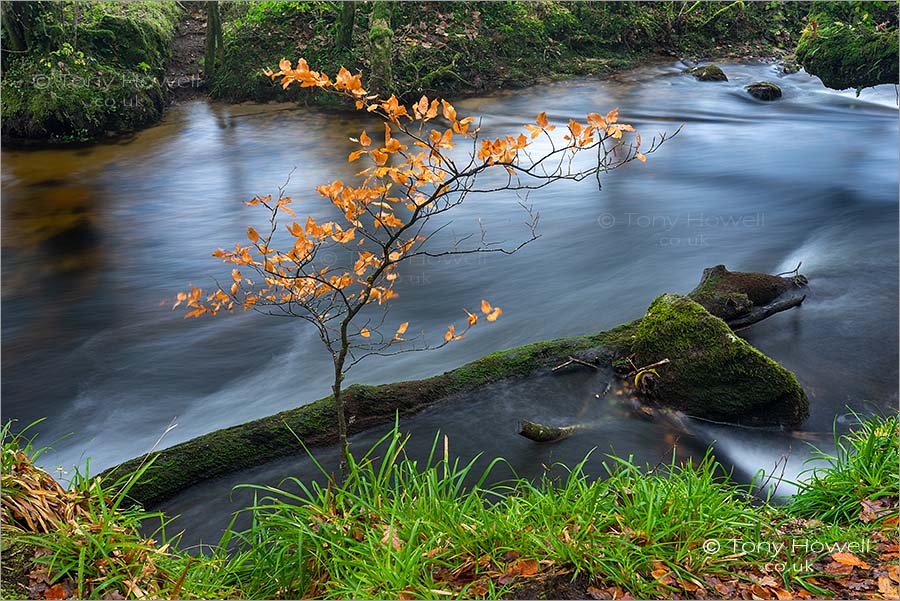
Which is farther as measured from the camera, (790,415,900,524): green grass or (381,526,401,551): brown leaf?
(790,415,900,524): green grass

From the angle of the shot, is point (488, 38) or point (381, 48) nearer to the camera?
point (381, 48)

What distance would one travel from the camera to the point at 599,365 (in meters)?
5.72

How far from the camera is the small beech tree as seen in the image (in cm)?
330

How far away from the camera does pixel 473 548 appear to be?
10.2 ft

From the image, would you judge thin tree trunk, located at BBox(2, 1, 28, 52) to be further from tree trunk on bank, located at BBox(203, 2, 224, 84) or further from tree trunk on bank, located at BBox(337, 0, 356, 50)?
tree trunk on bank, located at BBox(337, 0, 356, 50)

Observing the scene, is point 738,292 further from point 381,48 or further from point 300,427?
point 381,48

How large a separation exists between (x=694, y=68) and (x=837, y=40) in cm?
903

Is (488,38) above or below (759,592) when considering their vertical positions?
above

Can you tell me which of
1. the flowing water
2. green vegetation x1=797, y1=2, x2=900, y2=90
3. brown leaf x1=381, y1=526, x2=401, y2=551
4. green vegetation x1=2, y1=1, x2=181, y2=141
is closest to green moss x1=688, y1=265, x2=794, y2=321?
the flowing water

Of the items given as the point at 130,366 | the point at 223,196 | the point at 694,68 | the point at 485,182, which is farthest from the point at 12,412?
the point at 694,68

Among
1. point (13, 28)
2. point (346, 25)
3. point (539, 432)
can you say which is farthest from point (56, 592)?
point (346, 25)

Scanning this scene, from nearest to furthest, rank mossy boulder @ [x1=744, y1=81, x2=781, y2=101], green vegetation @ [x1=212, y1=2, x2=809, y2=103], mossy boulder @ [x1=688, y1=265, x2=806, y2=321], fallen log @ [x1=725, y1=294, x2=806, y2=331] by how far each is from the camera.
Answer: mossy boulder @ [x1=688, y1=265, x2=806, y2=321], fallen log @ [x1=725, y1=294, x2=806, y2=331], mossy boulder @ [x1=744, y1=81, x2=781, y2=101], green vegetation @ [x1=212, y1=2, x2=809, y2=103]

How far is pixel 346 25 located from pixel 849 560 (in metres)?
15.5

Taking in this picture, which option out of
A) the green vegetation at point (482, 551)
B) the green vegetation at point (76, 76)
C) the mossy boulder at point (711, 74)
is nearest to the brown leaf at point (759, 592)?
the green vegetation at point (482, 551)
